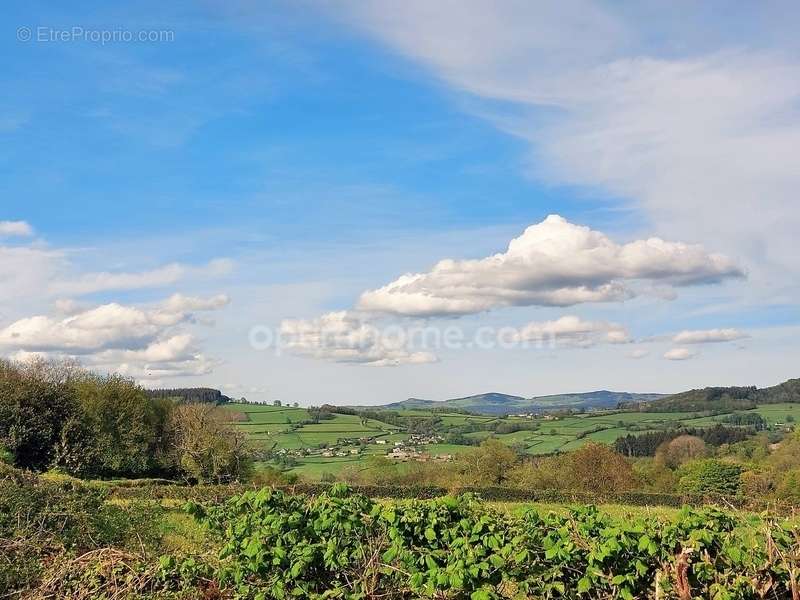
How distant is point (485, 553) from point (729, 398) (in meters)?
160

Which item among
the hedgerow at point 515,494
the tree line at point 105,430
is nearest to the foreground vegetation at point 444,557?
the hedgerow at point 515,494

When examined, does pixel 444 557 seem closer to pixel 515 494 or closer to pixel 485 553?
pixel 485 553

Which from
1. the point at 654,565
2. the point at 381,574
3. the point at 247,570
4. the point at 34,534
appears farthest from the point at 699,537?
the point at 34,534

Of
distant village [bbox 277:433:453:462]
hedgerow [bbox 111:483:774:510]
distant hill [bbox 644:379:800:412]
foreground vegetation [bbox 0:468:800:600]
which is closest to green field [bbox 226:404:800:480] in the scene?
distant village [bbox 277:433:453:462]

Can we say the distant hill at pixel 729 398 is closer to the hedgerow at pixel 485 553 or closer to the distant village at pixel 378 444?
the distant village at pixel 378 444

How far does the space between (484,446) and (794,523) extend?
165 ft

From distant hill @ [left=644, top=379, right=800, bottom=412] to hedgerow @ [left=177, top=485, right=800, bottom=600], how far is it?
14409cm

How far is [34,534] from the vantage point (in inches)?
346

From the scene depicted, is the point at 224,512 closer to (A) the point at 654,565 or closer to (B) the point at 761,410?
(A) the point at 654,565

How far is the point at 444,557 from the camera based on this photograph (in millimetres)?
5793

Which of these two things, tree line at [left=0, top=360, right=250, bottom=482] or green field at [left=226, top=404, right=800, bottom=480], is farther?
green field at [left=226, top=404, right=800, bottom=480]

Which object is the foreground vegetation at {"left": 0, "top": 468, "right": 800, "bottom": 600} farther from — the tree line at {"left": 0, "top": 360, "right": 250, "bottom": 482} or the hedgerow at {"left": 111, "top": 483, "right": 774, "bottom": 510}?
the tree line at {"left": 0, "top": 360, "right": 250, "bottom": 482}

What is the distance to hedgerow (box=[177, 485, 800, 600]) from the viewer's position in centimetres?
537

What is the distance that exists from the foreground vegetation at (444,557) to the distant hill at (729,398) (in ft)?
473
